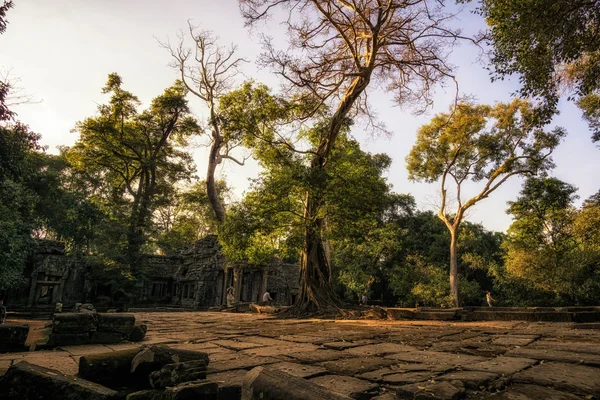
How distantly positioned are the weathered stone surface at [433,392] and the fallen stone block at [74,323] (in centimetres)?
418

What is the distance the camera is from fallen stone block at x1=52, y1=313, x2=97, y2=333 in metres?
4.27

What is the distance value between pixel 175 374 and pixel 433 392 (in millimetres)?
1623

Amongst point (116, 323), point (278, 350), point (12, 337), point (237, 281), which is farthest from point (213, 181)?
point (278, 350)

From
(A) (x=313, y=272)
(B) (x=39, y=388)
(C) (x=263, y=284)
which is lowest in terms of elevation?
(B) (x=39, y=388)

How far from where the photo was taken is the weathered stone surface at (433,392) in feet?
6.06

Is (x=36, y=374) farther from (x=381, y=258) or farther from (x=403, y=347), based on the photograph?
(x=381, y=258)

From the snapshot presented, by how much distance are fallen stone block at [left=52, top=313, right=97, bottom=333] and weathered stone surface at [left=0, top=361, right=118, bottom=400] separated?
270cm

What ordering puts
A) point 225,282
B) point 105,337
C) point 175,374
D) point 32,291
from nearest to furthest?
point 175,374 → point 105,337 → point 32,291 → point 225,282

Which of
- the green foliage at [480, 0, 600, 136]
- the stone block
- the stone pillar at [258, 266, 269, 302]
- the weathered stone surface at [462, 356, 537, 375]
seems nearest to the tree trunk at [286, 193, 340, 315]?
the stone block

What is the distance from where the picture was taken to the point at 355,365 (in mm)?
3094

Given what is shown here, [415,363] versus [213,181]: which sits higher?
[213,181]

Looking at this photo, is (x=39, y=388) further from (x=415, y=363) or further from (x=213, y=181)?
(x=213, y=181)

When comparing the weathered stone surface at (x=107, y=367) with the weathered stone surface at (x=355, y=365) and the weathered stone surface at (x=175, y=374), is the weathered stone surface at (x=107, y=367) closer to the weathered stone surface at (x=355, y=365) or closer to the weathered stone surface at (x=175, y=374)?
the weathered stone surface at (x=175, y=374)

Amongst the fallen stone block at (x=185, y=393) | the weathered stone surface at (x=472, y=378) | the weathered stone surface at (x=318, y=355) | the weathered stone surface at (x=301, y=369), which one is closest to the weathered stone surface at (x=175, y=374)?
the fallen stone block at (x=185, y=393)
